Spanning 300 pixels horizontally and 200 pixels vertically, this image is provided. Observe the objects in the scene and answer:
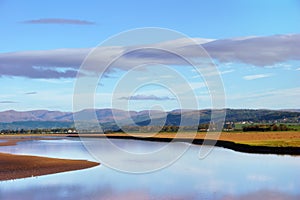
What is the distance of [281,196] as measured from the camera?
29562 mm

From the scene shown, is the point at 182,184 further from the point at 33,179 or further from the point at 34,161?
the point at 34,161

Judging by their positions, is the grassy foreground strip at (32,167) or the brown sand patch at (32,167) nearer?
the grassy foreground strip at (32,167)

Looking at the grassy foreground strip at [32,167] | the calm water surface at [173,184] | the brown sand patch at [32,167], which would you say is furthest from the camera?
the brown sand patch at [32,167]

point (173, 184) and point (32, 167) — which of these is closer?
point (173, 184)

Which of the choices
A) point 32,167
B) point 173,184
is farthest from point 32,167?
point 173,184

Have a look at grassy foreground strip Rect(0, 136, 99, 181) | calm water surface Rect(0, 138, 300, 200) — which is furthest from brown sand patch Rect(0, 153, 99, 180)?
calm water surface Rect(0, 138, 300, 200)

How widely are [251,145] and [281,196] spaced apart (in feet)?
125

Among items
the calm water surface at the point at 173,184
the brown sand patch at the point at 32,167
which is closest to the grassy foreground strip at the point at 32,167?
the brown sand patch at the point at 32,167

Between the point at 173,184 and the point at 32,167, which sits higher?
the point at 32,167

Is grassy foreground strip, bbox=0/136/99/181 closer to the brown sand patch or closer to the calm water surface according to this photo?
the brown sand patch

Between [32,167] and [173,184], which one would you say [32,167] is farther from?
[173,184]

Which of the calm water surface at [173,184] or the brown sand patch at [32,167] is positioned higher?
→ the brown sand patch at [32,167]

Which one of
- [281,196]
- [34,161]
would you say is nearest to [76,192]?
[281,196]

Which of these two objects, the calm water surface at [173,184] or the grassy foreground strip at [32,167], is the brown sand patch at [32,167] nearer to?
the grassy foreground strip at [32,167]
